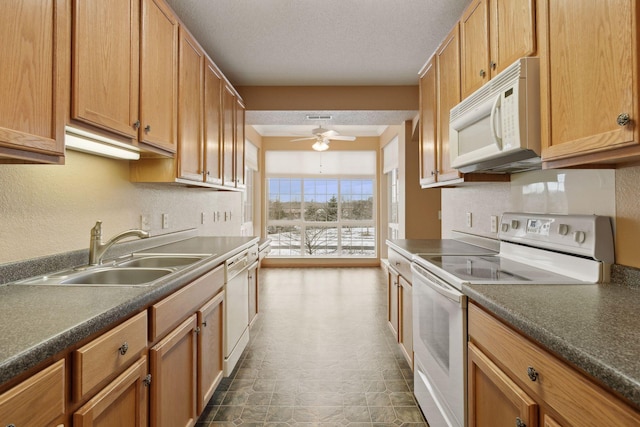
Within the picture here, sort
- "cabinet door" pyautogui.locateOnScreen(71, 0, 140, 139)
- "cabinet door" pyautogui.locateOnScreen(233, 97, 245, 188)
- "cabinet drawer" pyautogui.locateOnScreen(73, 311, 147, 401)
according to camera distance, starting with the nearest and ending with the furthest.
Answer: "cabinet drawer" pyautogui.locateOnScreen(73, 311, 147, 401), "cabinet door" pyautogui.locateOnScreen(71, 0, 140, 139), "cabinet door" pyautogui.locateOnScreen(233, 97, 245, 188)

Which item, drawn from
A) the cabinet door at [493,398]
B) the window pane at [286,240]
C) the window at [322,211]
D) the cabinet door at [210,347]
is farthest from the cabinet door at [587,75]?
the window pane at [286,240]

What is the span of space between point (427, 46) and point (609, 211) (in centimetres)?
215

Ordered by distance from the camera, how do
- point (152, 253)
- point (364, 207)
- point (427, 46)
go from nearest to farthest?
point (152, 253) → point (427, 46) → point (364, 207)

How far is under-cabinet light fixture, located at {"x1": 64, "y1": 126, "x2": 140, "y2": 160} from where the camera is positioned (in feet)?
4.47

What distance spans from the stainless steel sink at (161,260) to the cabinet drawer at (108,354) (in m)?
0.76

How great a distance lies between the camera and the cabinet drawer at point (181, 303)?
50.4 inches

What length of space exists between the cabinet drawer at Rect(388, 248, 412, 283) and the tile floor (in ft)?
2.42

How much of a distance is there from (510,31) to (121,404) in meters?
2.17

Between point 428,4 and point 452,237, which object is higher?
point 428,4

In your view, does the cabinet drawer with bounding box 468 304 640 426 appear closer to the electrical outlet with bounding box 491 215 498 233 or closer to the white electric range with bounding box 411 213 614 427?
the white electric range with bounding box 411 213 614 427

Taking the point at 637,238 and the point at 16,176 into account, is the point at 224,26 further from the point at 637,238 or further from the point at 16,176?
the point at 637,238

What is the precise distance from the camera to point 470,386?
4.34ft

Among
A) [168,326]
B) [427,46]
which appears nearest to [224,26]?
[427,46]

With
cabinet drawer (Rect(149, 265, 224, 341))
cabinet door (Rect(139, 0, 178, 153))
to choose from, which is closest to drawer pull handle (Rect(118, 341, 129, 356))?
cabinet drawer (Rect(149, 265, 224, 341))
